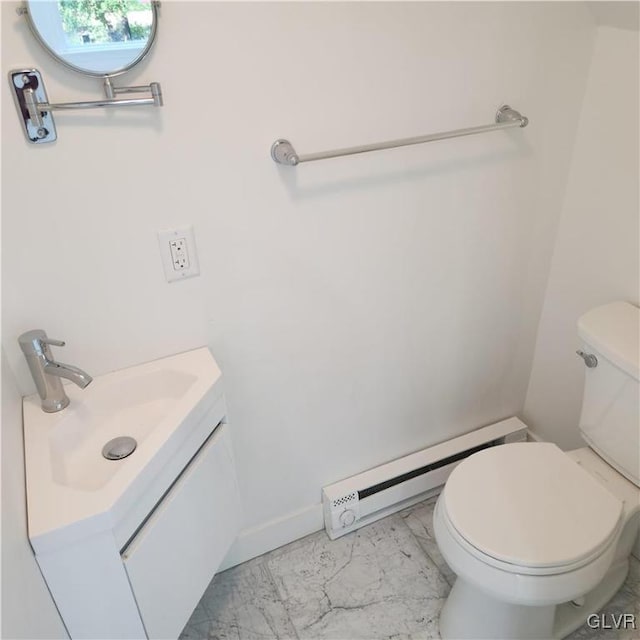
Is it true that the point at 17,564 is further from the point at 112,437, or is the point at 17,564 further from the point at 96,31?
the point at 96,31

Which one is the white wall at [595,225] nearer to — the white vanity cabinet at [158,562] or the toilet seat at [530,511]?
the toilet seat at [530,511]

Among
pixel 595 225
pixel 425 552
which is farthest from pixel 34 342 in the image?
pixel 595 225

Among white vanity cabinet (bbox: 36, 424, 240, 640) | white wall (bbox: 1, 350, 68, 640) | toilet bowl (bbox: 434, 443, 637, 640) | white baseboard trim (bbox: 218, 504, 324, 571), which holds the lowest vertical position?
white baseboard trim (bbox: 218, 504, 324, 571)

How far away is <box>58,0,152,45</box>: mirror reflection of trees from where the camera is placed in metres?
0.94

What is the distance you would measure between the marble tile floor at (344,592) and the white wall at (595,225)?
62 cm

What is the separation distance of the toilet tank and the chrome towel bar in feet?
1.80

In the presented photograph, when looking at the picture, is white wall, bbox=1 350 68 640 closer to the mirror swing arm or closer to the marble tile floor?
the mirror swing arm

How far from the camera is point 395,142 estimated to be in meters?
1.28

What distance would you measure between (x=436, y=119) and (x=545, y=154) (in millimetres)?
405

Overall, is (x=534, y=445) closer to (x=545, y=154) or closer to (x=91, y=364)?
(x=545, y=154)

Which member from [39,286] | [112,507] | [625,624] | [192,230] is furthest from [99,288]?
[625,624]

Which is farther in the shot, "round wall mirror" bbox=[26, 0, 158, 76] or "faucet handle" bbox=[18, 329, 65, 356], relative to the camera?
"faucet handle" bbox=[18, 329, 65, 356]

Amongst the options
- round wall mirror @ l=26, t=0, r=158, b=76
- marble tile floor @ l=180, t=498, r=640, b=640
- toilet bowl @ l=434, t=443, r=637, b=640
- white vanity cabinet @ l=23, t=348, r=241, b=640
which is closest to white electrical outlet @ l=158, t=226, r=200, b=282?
white vanity cabinet @ l=23, t=348, r=241, b=640

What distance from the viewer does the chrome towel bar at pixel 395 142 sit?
3.88ft
